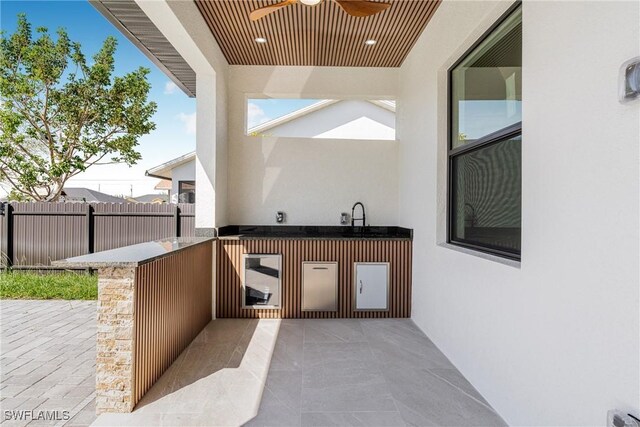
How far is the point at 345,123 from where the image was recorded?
9820 mm

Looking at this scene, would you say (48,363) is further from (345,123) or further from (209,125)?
(345,123)

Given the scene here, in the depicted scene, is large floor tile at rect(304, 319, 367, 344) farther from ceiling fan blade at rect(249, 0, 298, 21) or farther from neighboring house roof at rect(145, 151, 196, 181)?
neighboring house roof at rect(145, 151, 196, 181)

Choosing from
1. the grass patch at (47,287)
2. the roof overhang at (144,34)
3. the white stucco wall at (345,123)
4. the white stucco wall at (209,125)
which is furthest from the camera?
the white stucco wall at (345,123)

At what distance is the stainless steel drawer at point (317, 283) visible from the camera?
4004 mm

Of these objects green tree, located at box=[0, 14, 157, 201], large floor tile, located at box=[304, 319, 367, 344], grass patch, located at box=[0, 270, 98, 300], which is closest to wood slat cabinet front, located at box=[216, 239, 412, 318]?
large floor tile, located at box=[304, 319, 367, 344]

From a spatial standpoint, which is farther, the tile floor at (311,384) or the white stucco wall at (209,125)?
the white stucco wall at (209,125)

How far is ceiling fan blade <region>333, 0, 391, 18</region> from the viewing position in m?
2.61

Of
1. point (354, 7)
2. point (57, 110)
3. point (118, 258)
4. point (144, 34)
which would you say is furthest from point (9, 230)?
point (354, 7)

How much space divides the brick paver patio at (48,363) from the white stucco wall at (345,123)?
7.26 metres

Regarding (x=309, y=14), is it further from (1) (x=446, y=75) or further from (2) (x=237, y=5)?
(1) (x=446, y=75)

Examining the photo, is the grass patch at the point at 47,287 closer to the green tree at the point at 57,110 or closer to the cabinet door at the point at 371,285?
the green tree at the point at 57,110

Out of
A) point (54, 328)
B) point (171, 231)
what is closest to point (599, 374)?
point (54, 328)

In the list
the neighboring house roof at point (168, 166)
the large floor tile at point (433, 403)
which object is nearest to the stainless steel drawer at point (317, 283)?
the large floor tile at point (433, 403)

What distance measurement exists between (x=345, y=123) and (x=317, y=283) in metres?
6.83
